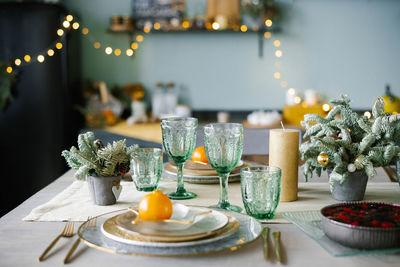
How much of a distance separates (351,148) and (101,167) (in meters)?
0.61

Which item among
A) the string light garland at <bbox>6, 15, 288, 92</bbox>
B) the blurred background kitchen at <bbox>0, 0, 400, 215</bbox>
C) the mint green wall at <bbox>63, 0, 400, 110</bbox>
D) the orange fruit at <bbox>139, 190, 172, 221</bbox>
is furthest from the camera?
the mint green wall at <bbox>63, 0, 400, 110</bbox>

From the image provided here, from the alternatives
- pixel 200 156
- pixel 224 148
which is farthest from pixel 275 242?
pixel 200 156

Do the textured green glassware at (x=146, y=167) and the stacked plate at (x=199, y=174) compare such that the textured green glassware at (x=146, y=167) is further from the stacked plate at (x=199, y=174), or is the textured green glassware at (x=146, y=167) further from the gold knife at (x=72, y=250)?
the gold knife at (x=72, y=250)

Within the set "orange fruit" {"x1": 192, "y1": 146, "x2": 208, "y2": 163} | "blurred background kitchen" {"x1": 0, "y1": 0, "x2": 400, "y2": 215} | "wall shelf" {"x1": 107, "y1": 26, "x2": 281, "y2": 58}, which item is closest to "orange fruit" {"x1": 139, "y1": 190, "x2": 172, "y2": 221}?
"orange fruit" {"x1": 192, "y1": 146, "x2": 208, "y2": 163}

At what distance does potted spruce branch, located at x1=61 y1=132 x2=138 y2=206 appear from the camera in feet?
3.76

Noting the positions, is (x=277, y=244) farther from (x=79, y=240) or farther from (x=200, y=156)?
(x=200, y=156)

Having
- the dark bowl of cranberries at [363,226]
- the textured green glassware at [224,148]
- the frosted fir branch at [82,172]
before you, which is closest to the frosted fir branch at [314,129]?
the textured green glassware at [224,148]

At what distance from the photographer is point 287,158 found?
1.18 metres

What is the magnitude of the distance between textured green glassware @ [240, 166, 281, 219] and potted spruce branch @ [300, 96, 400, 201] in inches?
7.3

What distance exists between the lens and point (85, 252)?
84 cm

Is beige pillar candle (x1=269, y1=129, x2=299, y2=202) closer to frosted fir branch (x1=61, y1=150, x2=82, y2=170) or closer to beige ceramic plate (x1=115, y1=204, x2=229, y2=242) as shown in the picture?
beige ceramic plate (x1=115, y1=204, x2=229, y2=242)

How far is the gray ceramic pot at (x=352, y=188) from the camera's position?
46.0 inches

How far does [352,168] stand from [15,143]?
99.7 inches

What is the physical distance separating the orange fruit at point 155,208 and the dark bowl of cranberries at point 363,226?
0.29 metres
